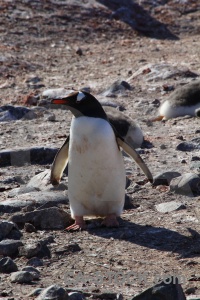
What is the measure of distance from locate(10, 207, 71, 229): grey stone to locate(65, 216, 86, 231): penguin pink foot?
8cm

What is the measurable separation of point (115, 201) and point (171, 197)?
614mm

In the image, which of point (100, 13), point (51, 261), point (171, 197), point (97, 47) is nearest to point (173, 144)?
point (171, 197)

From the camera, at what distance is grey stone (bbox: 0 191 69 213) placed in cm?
586

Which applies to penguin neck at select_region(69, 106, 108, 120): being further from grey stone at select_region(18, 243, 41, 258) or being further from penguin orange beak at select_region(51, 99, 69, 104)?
grey stone at select_region(18, 243, 41, 258)

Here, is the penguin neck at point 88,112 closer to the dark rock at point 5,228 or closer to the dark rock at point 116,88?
the dark rock at point 5,228

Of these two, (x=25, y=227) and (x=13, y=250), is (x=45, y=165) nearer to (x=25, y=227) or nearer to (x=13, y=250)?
(x=25, y=227)

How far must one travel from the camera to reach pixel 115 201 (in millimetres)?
5707

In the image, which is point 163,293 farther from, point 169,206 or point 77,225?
point 169,206

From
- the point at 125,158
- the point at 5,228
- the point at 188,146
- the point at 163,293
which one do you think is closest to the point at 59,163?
the point at 5,228

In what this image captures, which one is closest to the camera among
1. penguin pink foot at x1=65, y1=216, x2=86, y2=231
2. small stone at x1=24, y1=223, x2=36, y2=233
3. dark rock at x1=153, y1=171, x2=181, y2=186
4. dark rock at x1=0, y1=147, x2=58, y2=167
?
small stone at x1=24, y1=223, x2=36, y2=233

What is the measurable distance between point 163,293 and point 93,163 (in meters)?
2.03

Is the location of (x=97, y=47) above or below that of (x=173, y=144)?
below

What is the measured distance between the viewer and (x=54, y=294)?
398 cm

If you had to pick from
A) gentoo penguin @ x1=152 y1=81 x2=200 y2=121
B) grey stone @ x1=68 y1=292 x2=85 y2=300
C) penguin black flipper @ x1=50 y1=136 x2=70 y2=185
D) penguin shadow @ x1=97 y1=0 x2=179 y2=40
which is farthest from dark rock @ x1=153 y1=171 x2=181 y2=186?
penguin shadow @ x1=97 y1=0 x2=179 y2=40
